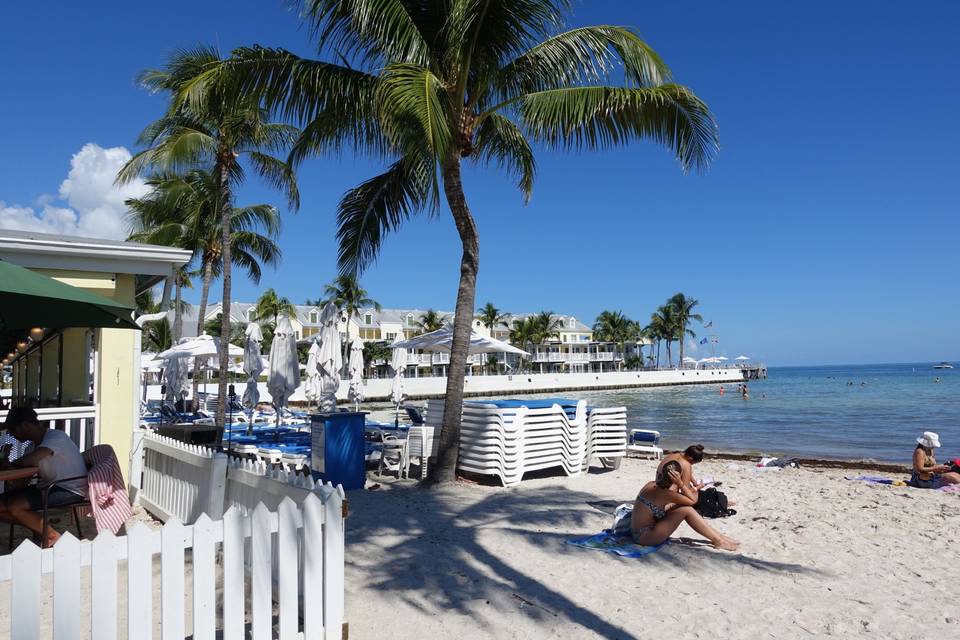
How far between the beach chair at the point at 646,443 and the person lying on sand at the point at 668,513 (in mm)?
6879

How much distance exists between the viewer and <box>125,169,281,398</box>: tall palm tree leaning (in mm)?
20188

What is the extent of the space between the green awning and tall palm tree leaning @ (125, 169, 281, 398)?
14272 mm

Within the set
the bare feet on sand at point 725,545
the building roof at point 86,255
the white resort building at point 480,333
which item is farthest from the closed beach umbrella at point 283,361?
the white resort building at point 480,333

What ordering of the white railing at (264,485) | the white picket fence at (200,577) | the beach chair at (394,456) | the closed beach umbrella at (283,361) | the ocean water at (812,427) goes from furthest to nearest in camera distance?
the ocean water at (812,427) < the closed beach umbrella at (283,361) < the beach chair at (394,456) < the white railing at (264,485) < the white picket fence at (200,577)

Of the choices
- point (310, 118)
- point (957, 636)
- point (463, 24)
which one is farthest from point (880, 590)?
point (310, 118)

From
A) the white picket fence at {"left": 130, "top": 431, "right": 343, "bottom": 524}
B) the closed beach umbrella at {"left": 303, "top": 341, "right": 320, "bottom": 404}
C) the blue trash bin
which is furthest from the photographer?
the closed beach umbrella at {"left": 303, "top": 341, "right": 320, "bottom": 404}

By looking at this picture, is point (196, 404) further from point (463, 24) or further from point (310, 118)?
point (463, 24)

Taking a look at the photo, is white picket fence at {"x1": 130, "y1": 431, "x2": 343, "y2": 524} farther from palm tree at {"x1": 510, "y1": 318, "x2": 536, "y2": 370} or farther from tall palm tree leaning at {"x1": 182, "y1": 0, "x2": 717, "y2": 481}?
palm tree at {"x1": 510, "y1": 318, "x2": 536, "y2": 370}

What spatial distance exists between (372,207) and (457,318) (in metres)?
2.77

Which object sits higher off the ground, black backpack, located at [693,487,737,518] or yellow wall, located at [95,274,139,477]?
yellow wall, located at [95,274,139,477]

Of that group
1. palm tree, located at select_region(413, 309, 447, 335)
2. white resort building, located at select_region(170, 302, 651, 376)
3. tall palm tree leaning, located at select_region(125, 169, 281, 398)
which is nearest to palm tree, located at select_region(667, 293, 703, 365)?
white resort building, located at select_region(170, 302, 651, 376)

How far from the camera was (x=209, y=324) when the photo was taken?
54906 millimetres

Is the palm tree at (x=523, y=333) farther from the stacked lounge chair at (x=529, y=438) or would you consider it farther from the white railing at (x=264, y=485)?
the white railing at (x=264, y=485)

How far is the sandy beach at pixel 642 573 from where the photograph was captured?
13.6 ft
